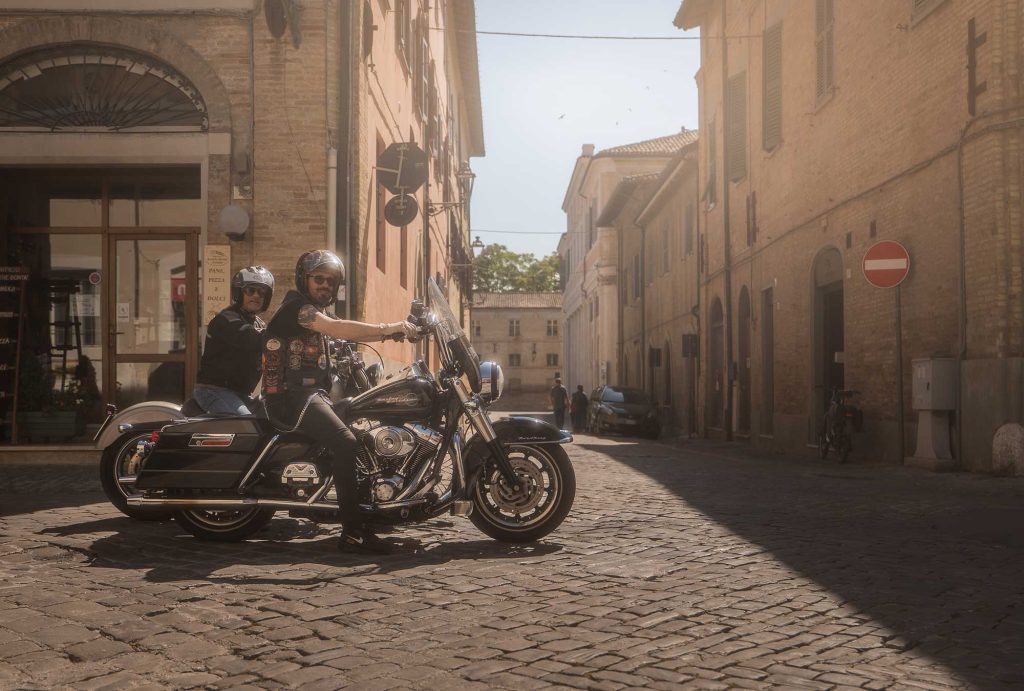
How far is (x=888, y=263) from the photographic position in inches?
509

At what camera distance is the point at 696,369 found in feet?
88.2

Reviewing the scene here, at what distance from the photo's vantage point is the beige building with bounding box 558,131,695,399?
47.6 m

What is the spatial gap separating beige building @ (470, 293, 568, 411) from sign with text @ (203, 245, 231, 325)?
7910cm

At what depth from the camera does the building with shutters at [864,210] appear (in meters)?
11.4

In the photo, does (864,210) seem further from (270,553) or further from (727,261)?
(270,553)

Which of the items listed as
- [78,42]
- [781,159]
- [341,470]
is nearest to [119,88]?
[78,42]

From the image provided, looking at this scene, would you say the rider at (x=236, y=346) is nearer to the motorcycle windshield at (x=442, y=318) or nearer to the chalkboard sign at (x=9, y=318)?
the motorcycle windshield at (x=442, y=318)

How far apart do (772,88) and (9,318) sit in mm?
13537

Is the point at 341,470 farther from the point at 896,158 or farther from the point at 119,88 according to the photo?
the point at 896,158

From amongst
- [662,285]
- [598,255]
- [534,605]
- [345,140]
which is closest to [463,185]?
[662,285]

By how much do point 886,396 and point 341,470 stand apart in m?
10.2

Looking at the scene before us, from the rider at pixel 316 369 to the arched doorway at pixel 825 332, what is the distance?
475 inches

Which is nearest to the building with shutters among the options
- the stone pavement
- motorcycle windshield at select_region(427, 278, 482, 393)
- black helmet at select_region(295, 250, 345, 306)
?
the stone pavement

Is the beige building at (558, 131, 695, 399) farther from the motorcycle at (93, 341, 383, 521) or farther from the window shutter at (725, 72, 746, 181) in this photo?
the motorcycle at (93, 341, 383, 521)
